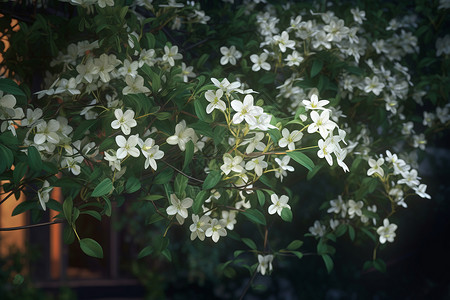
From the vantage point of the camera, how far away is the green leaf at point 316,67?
182cm

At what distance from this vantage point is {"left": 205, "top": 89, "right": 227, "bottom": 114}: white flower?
1301 mm

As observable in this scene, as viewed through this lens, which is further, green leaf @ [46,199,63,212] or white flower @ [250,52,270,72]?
white flower @ [250,52,270,72]

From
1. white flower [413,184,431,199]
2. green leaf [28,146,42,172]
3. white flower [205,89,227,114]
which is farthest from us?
white flower [413,184,431,199]

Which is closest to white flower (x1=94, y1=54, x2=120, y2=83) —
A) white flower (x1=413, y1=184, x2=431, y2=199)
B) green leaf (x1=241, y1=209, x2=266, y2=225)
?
green leaf (x1=241, y1=209, x2=266, y2=225)

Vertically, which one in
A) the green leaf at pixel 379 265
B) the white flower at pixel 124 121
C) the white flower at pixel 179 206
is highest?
the white flower at pixel 124 121

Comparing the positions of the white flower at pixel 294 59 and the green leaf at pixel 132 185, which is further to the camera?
the white flower at pixel 294 59

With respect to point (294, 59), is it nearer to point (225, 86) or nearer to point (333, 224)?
point (225, 86)

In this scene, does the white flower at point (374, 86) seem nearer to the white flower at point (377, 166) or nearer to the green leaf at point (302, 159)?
the white flower at point (377, 166)

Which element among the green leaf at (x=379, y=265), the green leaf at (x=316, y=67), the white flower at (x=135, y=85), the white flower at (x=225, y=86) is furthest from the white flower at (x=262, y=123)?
the green leaf at (x=379, y=265)

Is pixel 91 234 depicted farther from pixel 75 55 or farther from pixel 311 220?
pixel 75 55

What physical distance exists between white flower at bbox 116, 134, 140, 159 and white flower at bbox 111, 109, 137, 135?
27 millimetres

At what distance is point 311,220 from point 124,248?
105 inches

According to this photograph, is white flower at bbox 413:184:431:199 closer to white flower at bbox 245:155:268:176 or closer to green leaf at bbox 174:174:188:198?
white flower at bbox 245:155:268:176

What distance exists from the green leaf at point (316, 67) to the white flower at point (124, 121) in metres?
0.78
